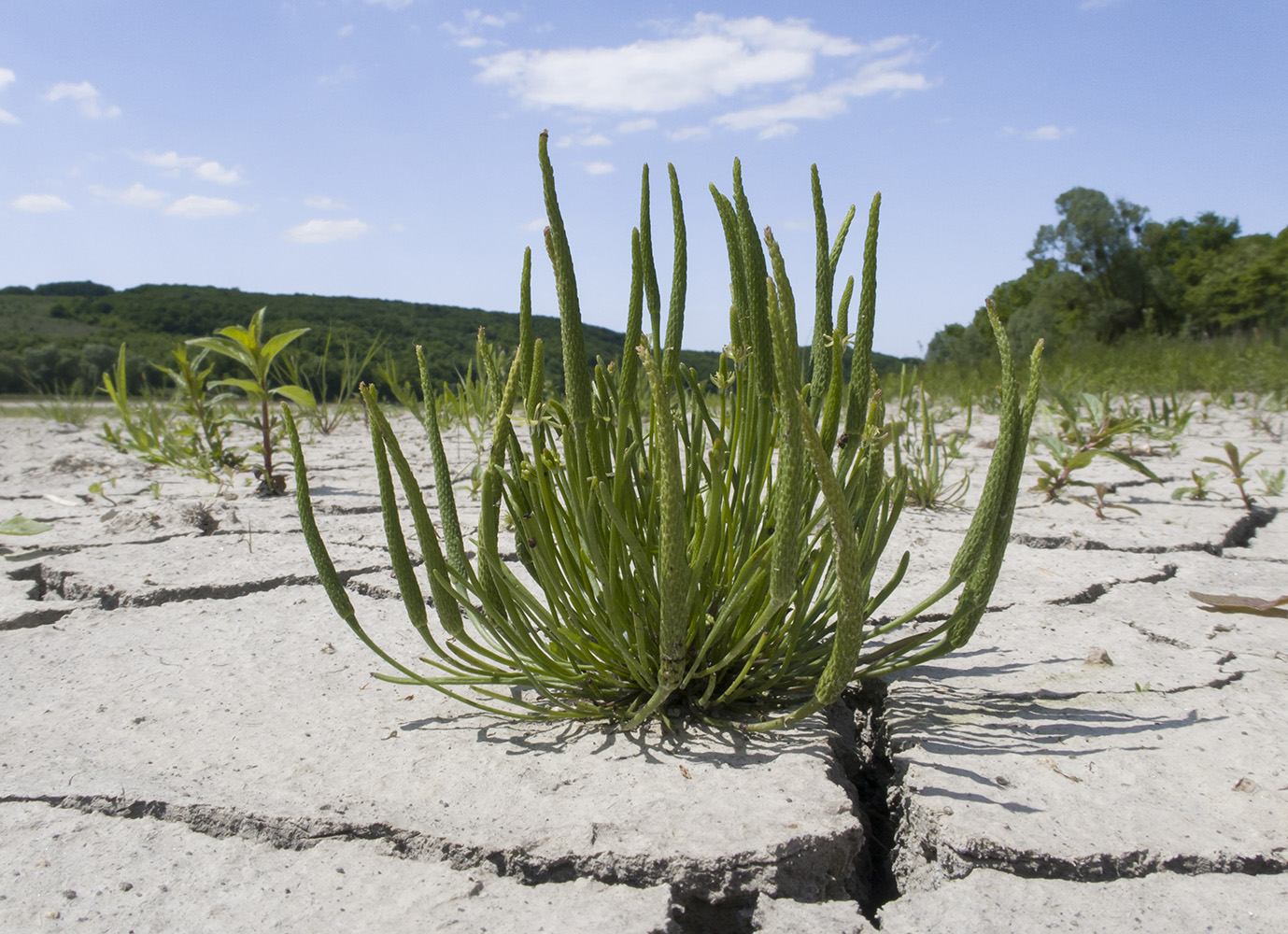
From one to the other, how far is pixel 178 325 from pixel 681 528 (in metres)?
18.4

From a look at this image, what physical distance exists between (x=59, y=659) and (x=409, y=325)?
519 inches

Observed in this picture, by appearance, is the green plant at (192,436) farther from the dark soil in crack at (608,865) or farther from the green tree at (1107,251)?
the green tree at (1107,251)

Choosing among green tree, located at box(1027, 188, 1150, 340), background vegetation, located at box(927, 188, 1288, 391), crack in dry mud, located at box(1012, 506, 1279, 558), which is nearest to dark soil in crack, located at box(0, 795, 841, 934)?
crack in dry mud, located at box(1012, 506, 1279, 558)

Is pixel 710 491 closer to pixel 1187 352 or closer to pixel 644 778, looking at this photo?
pixel 644 778

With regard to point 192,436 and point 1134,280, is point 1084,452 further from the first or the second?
point 1134,280

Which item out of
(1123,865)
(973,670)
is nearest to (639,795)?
(1123,865)

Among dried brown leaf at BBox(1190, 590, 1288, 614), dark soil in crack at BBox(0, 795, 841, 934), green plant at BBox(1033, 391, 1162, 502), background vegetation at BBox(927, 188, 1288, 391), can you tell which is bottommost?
dark soil in crack at BBox(0, 795, 841, 934)

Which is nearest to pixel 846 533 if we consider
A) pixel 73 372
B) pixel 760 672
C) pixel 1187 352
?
pixel 760 672

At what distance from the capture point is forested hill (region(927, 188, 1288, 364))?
72.0 feet

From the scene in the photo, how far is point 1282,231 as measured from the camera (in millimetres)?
24438

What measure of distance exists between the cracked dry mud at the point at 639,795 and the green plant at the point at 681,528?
0.09 meters

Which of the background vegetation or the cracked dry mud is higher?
the background vegetation

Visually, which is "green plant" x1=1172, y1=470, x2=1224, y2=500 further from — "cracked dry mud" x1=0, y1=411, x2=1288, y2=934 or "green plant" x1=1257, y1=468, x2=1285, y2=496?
"cracked dry mud" x1=0, y1=411, x2=1288, y2=934

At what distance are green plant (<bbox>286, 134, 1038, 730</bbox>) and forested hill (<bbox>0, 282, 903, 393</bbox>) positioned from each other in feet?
18.3
